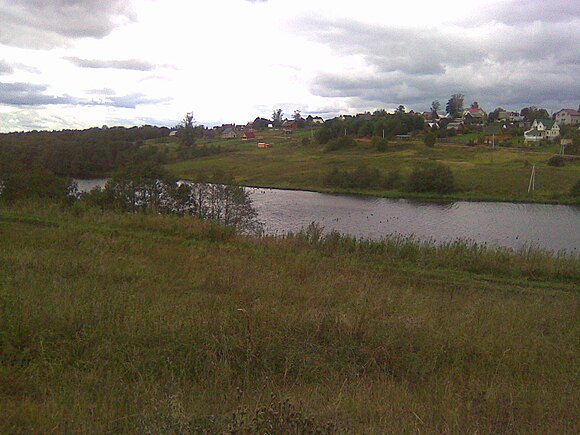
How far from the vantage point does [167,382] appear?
340 cm

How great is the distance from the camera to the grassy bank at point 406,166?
149ft

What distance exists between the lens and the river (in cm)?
2478

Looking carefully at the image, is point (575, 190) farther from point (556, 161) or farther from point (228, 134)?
point (228, 134)

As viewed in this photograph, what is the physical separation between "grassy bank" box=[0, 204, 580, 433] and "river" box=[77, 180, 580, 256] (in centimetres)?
1323

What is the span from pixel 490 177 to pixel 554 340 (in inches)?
1882

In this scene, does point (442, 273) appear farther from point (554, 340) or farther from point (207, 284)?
point (207, 284)

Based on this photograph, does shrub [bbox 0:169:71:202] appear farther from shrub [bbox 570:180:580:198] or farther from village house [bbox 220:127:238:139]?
village house [bbox 220:127:238:139]

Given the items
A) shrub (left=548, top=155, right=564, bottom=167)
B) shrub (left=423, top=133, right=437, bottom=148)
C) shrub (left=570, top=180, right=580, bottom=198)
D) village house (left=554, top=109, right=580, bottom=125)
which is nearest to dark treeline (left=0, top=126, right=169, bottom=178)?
shrub (left=570, top=180, right=580, bottom=198)

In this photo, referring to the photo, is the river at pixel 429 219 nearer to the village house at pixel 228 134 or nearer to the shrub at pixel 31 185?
the shrub at pixel 31 185

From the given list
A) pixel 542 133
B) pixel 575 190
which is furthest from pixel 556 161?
pixel 542 133

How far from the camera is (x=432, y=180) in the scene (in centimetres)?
4766

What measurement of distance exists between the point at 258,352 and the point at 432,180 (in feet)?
152

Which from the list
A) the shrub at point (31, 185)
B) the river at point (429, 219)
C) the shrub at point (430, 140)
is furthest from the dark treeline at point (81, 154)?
the shrub at point (430, 140)

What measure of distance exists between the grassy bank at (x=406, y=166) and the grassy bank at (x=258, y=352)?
31038 mm
